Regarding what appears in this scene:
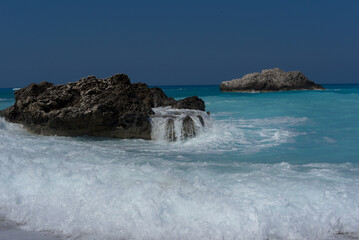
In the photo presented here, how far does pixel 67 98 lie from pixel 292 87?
44200mm

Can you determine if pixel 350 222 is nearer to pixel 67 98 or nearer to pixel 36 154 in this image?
pixel 36 154

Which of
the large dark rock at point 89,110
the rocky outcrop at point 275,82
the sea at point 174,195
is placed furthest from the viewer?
the rocky outcrop at point 275,82

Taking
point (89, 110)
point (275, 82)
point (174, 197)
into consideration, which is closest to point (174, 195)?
point (174, 197)

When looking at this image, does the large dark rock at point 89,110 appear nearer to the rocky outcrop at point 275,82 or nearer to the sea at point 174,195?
the sea at point 174,195

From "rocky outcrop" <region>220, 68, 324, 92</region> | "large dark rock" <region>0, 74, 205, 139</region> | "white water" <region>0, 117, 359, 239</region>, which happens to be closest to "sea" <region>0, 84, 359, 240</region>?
"white water" <region>0, 117, 359, 239</region>

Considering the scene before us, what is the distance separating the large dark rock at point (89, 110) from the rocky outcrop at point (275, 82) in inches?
1626

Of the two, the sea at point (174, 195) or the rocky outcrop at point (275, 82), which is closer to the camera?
the sea at point (174, 195)

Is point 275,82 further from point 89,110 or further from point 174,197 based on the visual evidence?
point 174,197

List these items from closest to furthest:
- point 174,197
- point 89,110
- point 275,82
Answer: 1. point 174,197
2. point 89,110
3. point 275,82

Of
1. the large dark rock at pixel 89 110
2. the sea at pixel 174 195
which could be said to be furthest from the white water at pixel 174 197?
the large dark rock at pixel 89 110

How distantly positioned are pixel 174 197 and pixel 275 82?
47230 millimetres

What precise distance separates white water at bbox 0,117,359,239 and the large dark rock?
9.04 ft

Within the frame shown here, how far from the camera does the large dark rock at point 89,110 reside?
827 cm

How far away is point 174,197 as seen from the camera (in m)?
3.43
